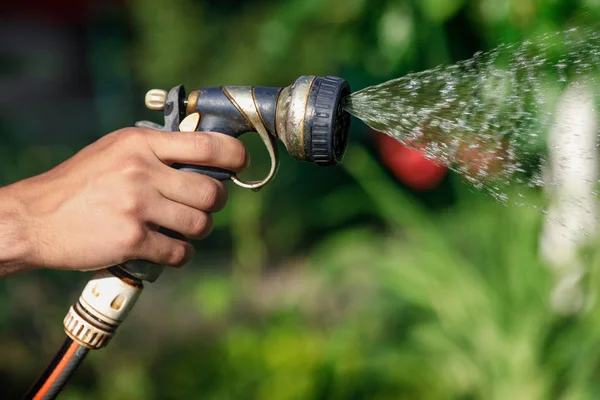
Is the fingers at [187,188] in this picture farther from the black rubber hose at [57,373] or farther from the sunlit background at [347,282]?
the sunlit background at [347,282]

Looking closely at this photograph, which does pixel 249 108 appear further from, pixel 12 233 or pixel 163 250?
pixel 12 233

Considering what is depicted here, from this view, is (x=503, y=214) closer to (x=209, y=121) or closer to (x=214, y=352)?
(x=214, y=352)

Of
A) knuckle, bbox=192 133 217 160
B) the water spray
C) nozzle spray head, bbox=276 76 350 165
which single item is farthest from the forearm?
nozzle spray head, bbox=276 76 350 165

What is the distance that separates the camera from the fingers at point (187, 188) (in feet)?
4.29

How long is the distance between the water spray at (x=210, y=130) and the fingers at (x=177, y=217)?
45mm

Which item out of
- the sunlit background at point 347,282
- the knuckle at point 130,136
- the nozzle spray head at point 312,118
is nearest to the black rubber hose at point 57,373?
the knuckle at point 130,136

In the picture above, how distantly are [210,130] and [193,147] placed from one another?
3.1 inches

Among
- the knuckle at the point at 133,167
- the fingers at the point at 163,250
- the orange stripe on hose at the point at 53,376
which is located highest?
the knuckle at the point at 133,167

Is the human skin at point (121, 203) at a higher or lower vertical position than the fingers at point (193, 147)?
lower

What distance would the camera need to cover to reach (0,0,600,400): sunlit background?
9.17 feet

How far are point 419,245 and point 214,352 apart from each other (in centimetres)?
108

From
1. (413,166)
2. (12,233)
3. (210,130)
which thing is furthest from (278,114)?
(413,166)

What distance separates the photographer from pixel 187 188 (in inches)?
51.5

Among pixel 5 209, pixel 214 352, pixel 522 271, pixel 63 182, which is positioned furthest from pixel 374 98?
pixel 214 352
